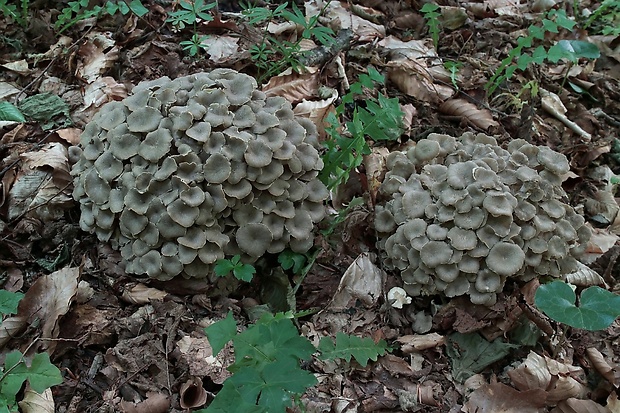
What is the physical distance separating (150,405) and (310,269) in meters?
1.25

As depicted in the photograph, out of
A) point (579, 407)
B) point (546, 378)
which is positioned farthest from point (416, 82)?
point (579, 407)

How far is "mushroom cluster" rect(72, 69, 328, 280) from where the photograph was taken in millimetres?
2998

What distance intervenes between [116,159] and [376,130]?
1.56m

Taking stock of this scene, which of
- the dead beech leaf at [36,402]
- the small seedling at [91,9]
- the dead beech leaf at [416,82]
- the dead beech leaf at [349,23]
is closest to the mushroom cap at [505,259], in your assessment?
the dead beech leaf at [416,82]

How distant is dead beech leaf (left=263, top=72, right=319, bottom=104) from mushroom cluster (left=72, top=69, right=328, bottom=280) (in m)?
0.82

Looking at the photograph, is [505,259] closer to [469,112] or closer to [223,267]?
[223,267]

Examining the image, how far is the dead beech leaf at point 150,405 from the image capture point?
260cm

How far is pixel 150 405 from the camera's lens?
2635mm

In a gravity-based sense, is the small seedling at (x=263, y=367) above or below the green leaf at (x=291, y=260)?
above

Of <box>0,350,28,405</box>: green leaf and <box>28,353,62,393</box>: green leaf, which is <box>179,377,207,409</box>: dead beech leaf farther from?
<box>0,350,28,405</box>: green leaf

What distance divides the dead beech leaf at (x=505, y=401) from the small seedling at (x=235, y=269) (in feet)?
4.55

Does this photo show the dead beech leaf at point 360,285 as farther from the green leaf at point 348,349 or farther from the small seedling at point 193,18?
the small seedling at point 193,18

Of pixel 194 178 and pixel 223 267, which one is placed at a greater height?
pixel 194 178

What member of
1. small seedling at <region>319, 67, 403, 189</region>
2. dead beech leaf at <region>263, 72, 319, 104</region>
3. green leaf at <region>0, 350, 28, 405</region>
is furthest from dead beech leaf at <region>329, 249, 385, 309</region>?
green leaf at <region>0, 350, 28, 405</region>
